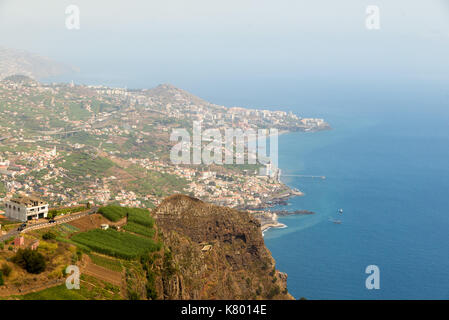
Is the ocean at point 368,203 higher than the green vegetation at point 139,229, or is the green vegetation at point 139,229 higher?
the green vegetation at point 139,229

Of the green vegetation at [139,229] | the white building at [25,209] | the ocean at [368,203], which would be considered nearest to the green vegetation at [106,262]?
the green vegetation at [139,229]

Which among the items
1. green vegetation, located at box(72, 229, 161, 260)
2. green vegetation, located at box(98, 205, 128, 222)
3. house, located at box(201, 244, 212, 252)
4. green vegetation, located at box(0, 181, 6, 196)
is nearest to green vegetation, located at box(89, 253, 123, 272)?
green vegetation, located at box(72, 229, 161, 260)

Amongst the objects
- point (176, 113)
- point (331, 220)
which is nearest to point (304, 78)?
point (176, 113)

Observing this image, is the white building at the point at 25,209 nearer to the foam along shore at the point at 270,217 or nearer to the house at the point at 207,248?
the house at the point at 207,248

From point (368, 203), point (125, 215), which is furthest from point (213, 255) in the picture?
point (368, 203)

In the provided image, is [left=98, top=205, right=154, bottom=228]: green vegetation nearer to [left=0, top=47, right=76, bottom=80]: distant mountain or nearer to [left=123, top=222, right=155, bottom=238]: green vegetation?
[left=123, top=222, right=155, bottom=238]: green vegetation
